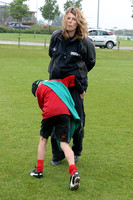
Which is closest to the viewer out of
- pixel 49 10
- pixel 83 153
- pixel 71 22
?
pixel 71 22

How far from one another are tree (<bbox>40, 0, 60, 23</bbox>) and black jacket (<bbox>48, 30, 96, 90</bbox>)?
6817 cm

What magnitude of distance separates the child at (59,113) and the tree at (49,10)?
68.5 m

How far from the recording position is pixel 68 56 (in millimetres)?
4328

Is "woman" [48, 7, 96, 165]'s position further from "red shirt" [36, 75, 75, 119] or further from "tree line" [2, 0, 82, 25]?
"tree line" [2, 0, 82, 25]

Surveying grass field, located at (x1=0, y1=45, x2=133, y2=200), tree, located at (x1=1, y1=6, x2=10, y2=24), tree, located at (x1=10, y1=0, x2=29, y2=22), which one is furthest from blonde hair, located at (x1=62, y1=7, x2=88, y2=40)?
tree, located at (x1=1, y1=6, x2=10, y2=24)

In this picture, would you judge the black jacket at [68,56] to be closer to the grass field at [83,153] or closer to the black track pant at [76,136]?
the black track pant at [76,136]

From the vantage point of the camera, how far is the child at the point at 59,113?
13.4 ft

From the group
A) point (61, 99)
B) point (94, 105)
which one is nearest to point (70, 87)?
point (61, 99)

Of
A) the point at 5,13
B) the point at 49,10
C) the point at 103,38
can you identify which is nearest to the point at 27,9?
the point at 49,10

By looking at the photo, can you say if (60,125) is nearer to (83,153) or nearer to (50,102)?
(50,102)

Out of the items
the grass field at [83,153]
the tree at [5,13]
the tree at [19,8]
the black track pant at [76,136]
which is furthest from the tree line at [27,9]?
the black track pant at [76,136]

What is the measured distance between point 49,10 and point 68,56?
6877cm

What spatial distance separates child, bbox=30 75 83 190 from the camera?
409 cm

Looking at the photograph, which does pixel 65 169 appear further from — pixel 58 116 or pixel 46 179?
pixel 58 116
